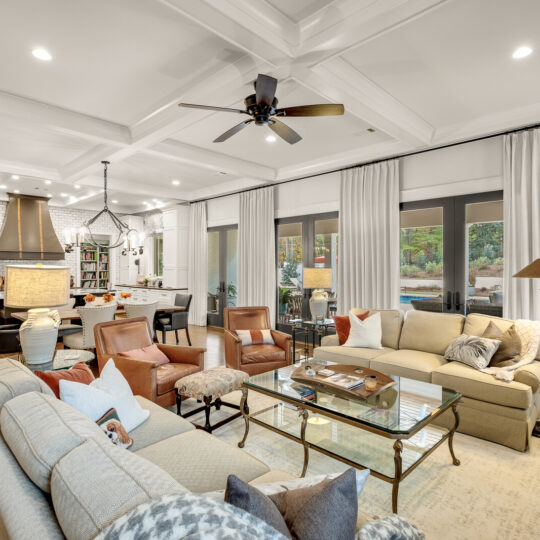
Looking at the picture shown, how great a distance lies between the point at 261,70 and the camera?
2734 millimetres

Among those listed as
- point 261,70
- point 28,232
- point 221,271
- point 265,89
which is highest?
point 261,70

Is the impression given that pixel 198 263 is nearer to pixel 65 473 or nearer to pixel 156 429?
pixel 156 429

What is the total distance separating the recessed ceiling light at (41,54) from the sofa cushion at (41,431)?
2573 mm

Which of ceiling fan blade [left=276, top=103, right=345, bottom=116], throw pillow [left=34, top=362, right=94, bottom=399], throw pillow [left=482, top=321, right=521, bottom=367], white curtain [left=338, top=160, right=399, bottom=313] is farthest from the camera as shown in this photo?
white curtain [left=338, top=160, right=399, bottom=313]

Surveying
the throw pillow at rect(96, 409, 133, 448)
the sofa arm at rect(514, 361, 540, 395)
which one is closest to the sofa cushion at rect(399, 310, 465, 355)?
the sofa arm at rect(514, 361, 540, 395)

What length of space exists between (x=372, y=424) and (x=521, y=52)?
2.89 meters

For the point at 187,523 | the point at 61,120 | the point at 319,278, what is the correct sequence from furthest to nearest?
1. the point at 319,278
2. the point at 61,120
3. the point at 187,523

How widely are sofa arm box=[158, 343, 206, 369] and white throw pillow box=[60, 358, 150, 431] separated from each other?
1.21 meters

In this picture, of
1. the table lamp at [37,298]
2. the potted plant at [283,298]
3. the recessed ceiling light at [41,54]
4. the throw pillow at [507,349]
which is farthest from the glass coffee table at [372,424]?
the potted plant at [283,298]

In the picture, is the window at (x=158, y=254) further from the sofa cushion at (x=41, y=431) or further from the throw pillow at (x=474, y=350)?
the sofa cushion at (x=41, y=431)

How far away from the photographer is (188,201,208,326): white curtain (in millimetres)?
8062

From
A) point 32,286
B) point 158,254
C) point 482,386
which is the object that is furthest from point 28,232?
point 482,386

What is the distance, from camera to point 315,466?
2.46 metres

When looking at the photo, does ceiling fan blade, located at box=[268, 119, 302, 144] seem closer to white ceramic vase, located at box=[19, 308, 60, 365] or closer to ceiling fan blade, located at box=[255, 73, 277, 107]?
ceiling fan blade, located at box=[255, 73, 277, 107]
